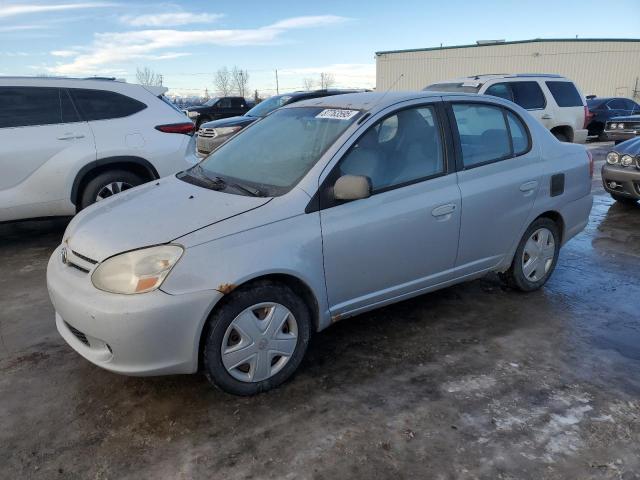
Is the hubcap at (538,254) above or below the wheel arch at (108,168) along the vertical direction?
below

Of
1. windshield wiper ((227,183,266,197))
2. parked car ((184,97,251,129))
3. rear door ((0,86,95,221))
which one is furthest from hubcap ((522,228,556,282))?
parked car ((184,97,251,129))

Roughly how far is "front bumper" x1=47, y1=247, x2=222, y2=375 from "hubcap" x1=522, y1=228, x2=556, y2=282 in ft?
8.96

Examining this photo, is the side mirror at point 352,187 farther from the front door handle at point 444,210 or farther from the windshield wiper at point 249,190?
the front door handle at point 444,210

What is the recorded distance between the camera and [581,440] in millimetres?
2660

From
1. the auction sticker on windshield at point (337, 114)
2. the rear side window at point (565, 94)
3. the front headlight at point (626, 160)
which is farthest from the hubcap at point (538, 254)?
the rear side window at point (565, 94)

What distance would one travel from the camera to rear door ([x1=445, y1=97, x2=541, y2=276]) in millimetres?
3777

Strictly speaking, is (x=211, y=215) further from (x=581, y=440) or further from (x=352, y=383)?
(x=581, y=440)

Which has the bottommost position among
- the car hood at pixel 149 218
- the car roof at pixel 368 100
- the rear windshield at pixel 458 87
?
the car hood at pixel 149 218

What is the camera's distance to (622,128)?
13.7 meters

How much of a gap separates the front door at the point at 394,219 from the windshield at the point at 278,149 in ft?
0.76

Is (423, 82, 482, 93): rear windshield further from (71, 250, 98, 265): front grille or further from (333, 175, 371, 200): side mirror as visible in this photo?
(71, 250, 98, 265): front grille

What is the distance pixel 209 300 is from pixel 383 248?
1168 mm

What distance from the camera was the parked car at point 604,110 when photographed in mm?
18047

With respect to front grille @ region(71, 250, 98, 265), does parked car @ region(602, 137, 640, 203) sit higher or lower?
lower
